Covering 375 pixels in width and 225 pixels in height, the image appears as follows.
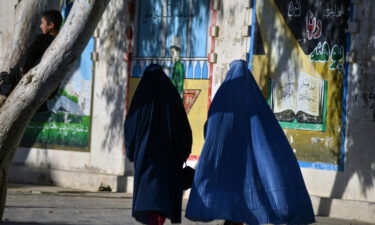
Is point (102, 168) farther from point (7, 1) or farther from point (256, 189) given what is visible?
point (256, 189)

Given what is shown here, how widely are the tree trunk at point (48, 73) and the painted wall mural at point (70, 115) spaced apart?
22.2 feet

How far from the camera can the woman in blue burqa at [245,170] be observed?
26.5 ft

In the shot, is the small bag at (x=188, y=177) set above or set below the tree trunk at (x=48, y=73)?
below

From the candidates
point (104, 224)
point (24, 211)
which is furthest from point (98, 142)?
point (104, 224)

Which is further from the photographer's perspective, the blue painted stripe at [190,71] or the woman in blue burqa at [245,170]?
the blue painted stripe at [190,71]

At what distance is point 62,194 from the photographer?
13.9 m

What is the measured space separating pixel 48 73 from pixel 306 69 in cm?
481

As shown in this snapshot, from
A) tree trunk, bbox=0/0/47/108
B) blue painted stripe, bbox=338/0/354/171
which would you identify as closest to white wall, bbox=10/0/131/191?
blue painted stripe, bbox=338/0/354/171

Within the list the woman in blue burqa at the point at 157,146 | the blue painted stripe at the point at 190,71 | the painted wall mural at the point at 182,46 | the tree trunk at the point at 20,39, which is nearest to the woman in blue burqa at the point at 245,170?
the woman in blue burqa at the point at 157,146

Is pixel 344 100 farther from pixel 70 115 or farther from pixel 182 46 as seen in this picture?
pixel 70 115

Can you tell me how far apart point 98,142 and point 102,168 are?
43cm

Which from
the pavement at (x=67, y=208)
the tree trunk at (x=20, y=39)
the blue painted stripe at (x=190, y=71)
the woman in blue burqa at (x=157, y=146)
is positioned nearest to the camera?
the woman in blue burqa at (x=157, y=146)

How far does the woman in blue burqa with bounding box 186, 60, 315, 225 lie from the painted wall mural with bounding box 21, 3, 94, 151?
7.20 m

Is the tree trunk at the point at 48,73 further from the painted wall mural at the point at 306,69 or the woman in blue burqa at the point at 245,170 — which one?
the painted wall mural at the point at 306,69
